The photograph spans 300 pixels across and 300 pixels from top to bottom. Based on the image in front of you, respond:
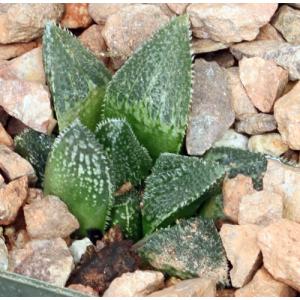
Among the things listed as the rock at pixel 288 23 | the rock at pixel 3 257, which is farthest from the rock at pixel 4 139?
the rock at pixel 288 23

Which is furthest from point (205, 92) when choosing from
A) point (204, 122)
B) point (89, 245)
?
point (89, 245)

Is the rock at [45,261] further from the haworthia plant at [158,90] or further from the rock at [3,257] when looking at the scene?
the haworthia plant at [158,90]

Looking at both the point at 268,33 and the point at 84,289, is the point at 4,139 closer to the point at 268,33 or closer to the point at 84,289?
the point at 84,289

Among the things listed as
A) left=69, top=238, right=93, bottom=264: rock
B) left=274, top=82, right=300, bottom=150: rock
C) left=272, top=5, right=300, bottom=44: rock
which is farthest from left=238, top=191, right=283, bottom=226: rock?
left=272, top=5, right=300, bottom=44: rock

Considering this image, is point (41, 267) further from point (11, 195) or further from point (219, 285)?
point (219, 285)

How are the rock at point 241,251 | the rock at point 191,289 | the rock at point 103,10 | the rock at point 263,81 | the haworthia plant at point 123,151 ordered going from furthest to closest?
1. the rock at point 103,10
2. the rock at point 263,81
3. the haworthia plant at point 123,151
4. the rock at point 241,251
5. the rock at point 191,289

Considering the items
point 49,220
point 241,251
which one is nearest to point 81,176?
point 49,220
